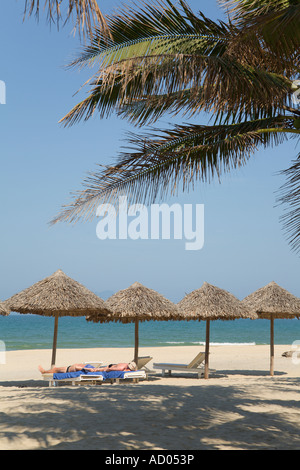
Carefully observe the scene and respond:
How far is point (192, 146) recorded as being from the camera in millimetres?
6242

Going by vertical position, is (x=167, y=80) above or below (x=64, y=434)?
above

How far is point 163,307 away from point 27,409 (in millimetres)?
7057

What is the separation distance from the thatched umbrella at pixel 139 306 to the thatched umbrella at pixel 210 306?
437 mm

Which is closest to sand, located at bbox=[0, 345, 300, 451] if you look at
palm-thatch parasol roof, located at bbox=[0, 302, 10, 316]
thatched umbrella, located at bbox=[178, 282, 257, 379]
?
palm-thatch parasol roof, located at bbox=[0, 302, 10, 316]

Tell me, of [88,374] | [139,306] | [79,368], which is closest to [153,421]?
[88,374]

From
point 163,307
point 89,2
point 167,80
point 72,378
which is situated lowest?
point 72,378

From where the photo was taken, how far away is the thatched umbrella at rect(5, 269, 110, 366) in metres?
11.9

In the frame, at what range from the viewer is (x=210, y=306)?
1364 centimetres

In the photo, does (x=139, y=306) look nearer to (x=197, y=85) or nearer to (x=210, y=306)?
(x=210, y=306)

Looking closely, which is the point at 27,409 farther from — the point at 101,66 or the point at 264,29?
the point at 264,29

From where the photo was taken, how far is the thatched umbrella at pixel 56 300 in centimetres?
1187

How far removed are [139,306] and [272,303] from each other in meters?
4.37
